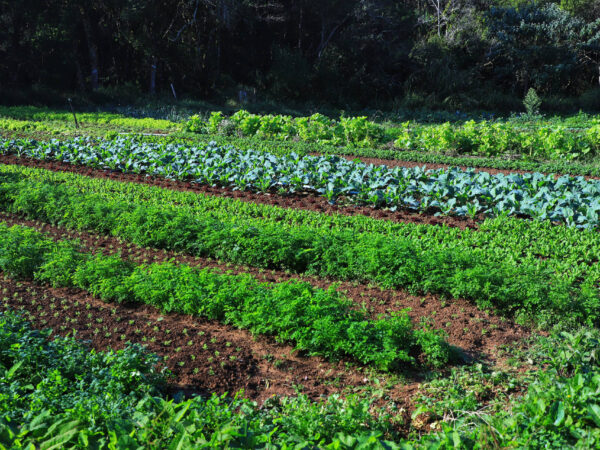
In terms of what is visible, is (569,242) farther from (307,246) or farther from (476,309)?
(307,246)

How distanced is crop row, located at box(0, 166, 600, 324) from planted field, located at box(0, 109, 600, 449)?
0.03 metres

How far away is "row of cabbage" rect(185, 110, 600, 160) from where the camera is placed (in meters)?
13.4

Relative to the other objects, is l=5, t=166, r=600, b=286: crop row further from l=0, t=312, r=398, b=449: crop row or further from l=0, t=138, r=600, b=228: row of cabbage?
l=0, t=312, r=398, b=449: crop row

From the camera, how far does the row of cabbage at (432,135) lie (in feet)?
43.8

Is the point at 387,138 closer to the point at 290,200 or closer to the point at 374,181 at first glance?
the point at 374,181

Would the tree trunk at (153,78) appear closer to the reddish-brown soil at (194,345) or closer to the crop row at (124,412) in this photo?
the reddish-brown soil at (194,345)

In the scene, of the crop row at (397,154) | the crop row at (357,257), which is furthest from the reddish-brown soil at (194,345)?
the crop row at (397,154)

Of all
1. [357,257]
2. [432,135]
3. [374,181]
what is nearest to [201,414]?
[357,257]

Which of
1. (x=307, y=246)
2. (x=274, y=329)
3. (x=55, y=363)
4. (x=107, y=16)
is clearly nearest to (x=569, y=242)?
(x=307, y=246)

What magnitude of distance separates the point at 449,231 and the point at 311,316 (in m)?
3.78

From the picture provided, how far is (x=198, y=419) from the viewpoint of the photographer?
2900mm

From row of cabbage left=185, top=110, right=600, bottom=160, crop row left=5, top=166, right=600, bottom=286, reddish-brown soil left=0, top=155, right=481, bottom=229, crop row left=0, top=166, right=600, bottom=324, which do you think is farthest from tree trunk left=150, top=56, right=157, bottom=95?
crop row left=0, top=166, right=600, bottom=324

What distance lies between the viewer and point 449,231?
7.45 m

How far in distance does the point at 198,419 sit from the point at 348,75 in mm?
33140
